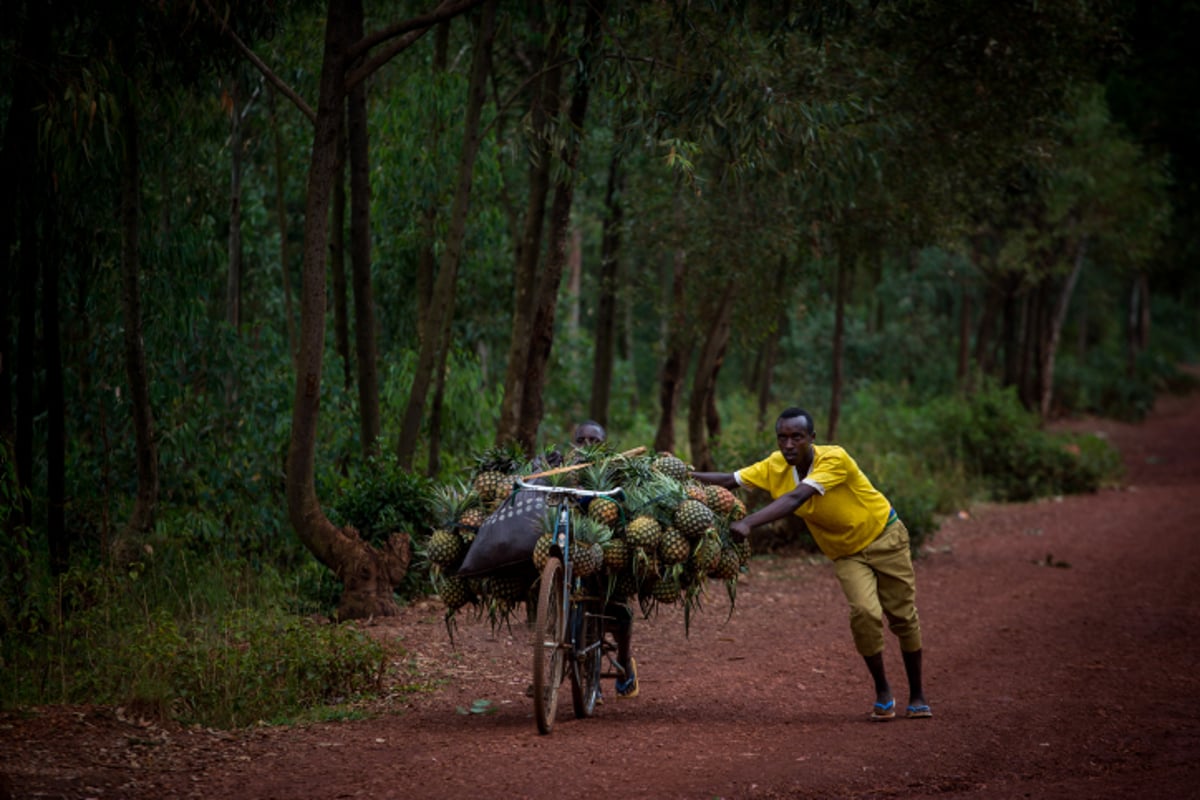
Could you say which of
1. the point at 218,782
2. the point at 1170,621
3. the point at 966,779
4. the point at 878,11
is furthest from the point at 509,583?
the point at 878,11

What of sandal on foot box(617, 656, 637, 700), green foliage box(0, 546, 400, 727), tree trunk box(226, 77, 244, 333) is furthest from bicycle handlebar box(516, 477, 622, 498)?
tree trunk box(226, 77, 244, 333)

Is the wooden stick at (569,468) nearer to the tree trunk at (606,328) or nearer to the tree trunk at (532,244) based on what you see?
the tree trunk at (532,244)

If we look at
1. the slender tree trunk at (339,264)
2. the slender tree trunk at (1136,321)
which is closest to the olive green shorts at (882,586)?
the slender tree trunk at (339,264)

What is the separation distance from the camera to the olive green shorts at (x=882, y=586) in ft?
26.0

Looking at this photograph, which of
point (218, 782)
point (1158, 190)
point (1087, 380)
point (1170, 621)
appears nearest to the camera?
point (218, 782)

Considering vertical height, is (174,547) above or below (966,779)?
above

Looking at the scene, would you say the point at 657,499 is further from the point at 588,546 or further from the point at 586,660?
the point at 586,660

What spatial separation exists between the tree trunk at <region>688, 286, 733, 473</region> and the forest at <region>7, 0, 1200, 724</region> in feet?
0.21

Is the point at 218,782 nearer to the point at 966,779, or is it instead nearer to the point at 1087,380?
the point at 966,779

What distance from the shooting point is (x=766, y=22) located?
1642 centimetres

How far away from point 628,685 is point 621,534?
5.87 ft

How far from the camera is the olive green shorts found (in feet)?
26.0

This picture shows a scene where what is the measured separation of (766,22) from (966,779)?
12.0m

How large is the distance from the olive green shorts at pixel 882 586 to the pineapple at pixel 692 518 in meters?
1.16
